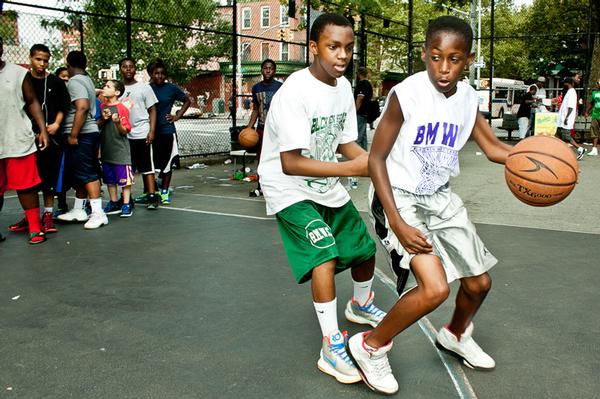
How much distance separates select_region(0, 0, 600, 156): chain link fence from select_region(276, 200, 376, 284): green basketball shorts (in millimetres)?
7464

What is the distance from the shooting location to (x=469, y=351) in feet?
10.7

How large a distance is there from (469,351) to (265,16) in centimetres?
3747

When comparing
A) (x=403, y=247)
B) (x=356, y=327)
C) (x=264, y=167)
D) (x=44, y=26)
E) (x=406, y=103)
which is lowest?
(x=356, y=327)

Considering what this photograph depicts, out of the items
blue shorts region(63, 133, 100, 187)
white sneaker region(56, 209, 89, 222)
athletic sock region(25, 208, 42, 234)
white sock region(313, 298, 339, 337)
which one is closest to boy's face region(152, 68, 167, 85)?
blue shorts region(63, 133, 100, 187)

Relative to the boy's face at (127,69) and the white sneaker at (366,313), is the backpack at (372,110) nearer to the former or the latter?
the boy's face at (127,69)

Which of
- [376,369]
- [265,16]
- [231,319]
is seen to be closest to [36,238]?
[231,319]

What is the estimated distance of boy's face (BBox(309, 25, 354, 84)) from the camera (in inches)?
126

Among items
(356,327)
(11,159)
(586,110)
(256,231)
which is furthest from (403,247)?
(586,110)

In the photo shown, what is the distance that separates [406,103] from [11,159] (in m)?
4.44

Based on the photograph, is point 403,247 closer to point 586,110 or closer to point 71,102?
point 71,102

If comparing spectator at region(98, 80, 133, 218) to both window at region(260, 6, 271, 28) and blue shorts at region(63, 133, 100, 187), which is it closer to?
blue shorts at region(63, 133, 100, 187)

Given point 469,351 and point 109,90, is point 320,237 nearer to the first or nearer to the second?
point 469,351

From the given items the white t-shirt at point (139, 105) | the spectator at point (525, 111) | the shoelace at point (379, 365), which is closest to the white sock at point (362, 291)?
the shoelace at point (379, 365)

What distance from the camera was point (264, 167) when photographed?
3451mm
